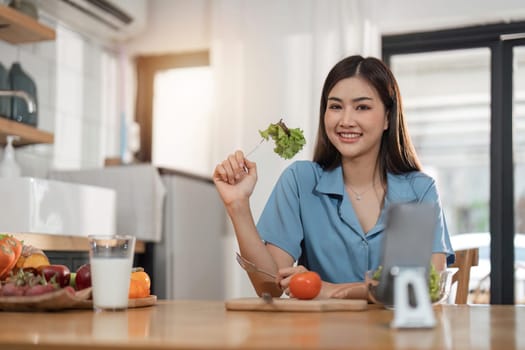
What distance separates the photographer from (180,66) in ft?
15.5

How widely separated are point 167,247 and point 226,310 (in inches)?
98.6

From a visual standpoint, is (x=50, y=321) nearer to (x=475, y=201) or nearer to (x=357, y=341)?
(x=357, y=341)

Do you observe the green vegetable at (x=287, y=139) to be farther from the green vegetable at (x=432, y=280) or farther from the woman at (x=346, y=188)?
the green vegetable at (x=432, y=280)

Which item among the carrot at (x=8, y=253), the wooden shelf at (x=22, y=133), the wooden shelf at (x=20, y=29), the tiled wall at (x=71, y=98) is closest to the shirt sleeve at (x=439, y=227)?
the carrot at (x=8, y=253)

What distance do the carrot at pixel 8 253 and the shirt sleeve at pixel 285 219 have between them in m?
0.72

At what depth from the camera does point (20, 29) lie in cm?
330

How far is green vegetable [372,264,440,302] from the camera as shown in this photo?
1254 millimetres

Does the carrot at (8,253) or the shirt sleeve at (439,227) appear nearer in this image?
the carrot at (8,253)

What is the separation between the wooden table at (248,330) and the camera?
0.85 meters

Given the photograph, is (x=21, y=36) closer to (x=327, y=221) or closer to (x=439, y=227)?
(x=327, y=221)

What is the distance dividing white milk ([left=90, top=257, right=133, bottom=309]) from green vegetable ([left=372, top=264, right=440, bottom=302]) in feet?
1.42

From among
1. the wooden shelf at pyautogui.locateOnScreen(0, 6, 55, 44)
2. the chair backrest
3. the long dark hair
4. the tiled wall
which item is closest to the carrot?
the long dark hair

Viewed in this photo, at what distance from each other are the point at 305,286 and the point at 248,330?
477 millimetres

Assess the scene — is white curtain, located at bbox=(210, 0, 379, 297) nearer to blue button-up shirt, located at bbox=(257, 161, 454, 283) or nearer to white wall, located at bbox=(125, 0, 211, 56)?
white wall, located at bbox=(125, 0, 211, 56)
